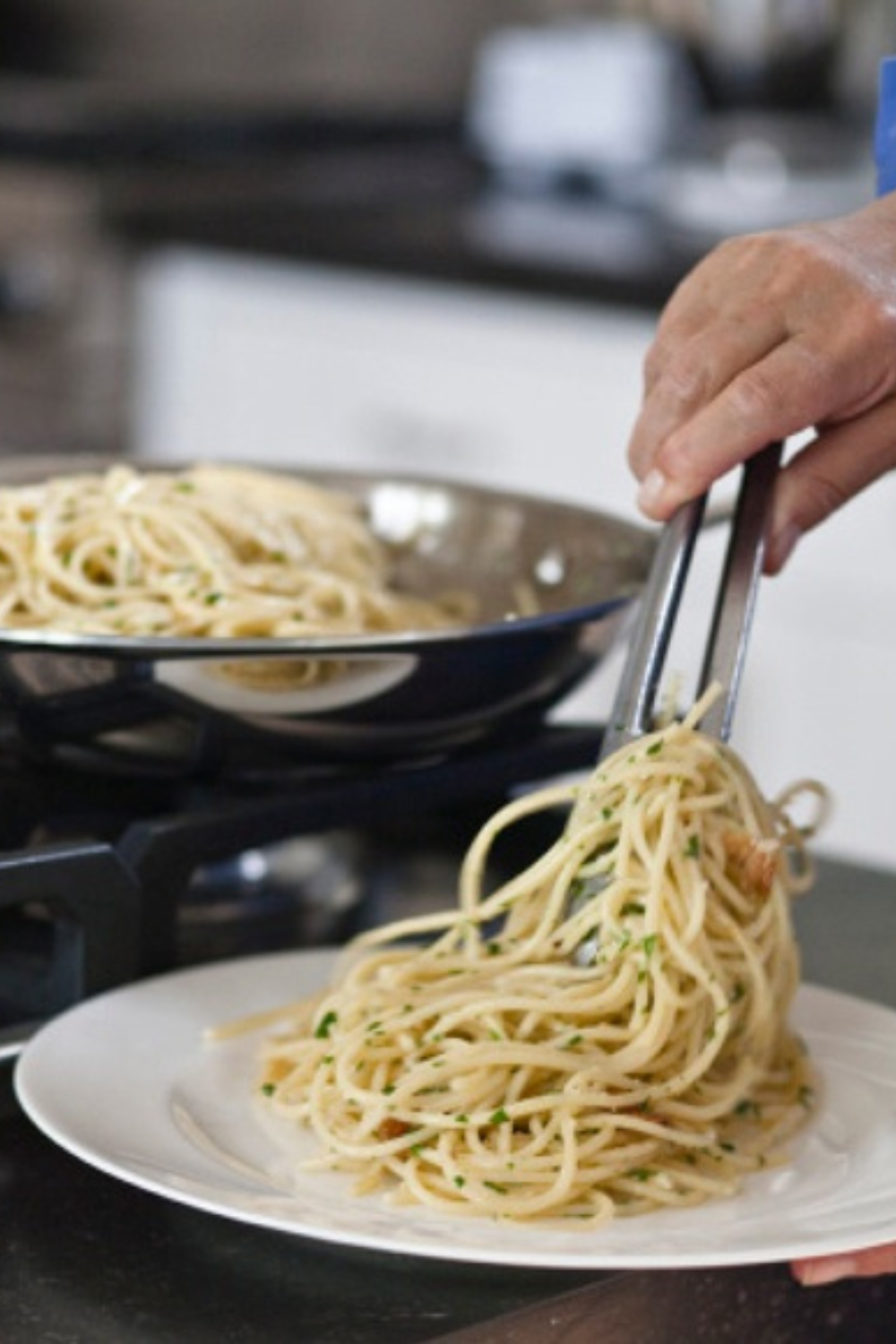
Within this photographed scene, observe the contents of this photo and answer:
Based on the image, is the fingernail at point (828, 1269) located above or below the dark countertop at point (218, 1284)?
above

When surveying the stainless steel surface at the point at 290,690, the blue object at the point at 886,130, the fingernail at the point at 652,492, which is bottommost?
the stainless steel surface at the point at 290,690

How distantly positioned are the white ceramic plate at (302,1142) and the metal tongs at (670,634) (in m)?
0.15

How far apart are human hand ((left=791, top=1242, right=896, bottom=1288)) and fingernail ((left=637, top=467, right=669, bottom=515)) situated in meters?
0.36

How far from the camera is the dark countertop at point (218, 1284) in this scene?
1.01 metres

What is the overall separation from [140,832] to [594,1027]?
247 millimetres

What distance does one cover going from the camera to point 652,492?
1.26 m

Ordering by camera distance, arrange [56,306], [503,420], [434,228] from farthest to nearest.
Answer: [56,306] → [434,228] → [503,420]

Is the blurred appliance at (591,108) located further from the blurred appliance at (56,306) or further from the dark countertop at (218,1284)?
the dark countertop at (218,1284)

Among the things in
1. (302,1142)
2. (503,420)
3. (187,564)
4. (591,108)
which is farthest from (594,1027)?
(591,108)

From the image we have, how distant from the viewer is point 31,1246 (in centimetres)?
106

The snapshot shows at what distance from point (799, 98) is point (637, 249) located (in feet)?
2.89

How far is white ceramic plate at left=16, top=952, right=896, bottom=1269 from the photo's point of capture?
1.03m

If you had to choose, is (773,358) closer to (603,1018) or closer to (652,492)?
(652,492)

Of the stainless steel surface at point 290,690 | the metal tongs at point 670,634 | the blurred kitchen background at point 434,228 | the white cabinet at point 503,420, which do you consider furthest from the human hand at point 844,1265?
the blurred kitchen background at point 434,228
